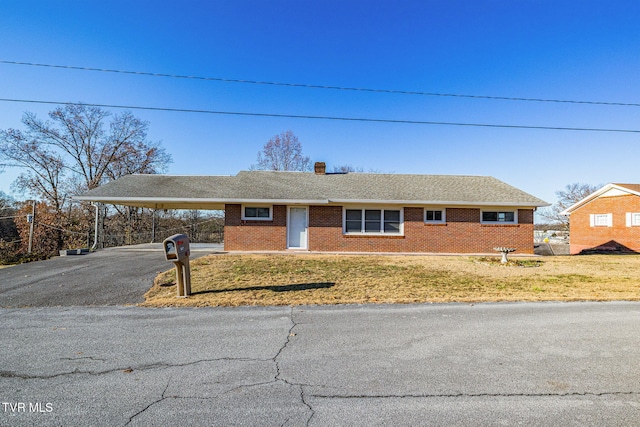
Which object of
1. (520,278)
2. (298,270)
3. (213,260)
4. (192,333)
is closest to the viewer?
(192,333)

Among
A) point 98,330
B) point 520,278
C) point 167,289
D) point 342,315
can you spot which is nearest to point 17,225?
point 167,289

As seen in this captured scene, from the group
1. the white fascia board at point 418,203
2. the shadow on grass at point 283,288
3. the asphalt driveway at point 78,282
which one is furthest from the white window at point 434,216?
the asphalt driveway at point 78,282

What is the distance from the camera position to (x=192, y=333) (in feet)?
16.3

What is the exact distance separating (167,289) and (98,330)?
2.79m

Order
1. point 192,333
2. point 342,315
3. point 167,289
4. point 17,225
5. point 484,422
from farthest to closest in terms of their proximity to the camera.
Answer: point 17,225, point 167,289, point 342,315, point 192,333, point 484,422

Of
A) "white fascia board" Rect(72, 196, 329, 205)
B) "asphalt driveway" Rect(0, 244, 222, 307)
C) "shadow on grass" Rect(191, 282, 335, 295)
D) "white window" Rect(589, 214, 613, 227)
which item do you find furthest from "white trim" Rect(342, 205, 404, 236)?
"white window" Rect(589, 214, 613, 227)

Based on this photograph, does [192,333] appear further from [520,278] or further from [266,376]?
[520,278]

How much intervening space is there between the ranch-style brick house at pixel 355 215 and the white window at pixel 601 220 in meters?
10.8

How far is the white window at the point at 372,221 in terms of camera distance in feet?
53.5

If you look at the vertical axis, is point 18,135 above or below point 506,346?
above

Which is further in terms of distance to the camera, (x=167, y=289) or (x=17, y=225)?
(x=17, y=225)

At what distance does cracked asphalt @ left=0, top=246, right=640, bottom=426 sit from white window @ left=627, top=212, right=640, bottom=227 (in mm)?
20525

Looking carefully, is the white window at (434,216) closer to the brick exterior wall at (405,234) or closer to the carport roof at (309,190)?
the brick exterior wall at (405,234)

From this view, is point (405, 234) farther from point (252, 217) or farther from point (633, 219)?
point (633, 219)
